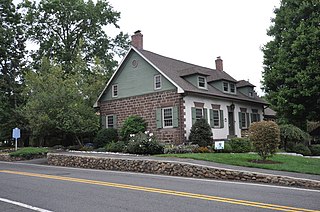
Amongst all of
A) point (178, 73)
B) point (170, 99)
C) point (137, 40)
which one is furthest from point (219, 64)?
point (170, 99)

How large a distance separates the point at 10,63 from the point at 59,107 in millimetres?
15187

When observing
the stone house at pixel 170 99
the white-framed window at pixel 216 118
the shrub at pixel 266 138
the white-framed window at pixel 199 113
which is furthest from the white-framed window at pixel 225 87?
the shrub at pixel 266 138

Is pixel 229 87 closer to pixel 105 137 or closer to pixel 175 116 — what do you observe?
pixel 175 116

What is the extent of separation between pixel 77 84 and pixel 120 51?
1582 centimetres

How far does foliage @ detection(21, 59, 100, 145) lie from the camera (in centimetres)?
2375

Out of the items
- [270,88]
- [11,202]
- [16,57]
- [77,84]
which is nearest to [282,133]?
[270,88]

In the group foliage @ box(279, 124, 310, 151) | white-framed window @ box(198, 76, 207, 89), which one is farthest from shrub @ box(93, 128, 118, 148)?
foliage @ box(279, 124, 310, 151)

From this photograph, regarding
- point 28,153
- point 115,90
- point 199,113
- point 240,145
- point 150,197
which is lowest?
point 150,197

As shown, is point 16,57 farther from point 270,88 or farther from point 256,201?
point 256,201

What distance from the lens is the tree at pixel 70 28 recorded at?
37438 millimetres

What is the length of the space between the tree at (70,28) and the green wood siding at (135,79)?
11293mm

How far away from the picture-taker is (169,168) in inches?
573

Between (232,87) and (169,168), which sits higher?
(232,87)

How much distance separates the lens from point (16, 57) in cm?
3634
